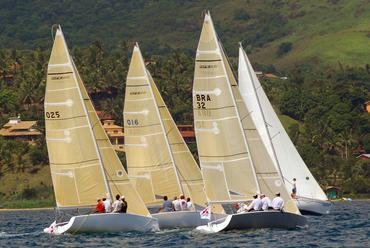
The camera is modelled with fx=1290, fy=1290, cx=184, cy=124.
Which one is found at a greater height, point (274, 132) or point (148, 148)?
point (274, 132)

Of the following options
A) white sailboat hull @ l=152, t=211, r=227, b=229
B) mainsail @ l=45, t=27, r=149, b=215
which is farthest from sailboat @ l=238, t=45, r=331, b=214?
mainsail @ l=45, t=27, r=149, b=215

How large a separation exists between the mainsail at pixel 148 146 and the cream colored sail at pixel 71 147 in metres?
8.51

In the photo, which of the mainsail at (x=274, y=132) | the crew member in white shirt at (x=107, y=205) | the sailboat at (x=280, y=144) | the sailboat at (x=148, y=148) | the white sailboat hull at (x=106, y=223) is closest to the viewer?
the white sailboat hull at (x=106, y=223)

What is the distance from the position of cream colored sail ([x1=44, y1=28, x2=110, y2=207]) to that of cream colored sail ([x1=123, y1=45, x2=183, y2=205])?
8603mm

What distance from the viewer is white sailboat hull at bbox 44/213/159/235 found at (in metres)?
→ 56.0

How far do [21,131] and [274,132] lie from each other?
371 ft

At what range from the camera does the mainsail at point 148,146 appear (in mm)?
65938

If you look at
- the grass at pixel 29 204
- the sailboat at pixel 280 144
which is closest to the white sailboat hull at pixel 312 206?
the sailboat at pixel 280 144

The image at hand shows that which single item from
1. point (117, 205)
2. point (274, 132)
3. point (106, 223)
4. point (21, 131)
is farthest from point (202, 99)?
point (21, 131)

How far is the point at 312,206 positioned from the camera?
74.8 meters

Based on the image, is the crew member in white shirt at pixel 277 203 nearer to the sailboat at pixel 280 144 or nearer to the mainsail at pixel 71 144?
the mainsail at pixel 71 144

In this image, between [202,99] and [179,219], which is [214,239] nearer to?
[202,99]

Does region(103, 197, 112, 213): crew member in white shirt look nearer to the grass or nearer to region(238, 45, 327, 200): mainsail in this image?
region(238, 45, 327, 200): mainsail

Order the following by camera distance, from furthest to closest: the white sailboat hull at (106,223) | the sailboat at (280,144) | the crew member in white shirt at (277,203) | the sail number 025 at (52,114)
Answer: the sailboat at (280,144), the sail number 025 at (52,114), the white sailboat hull at (106,223), the crew member in white shirt at (277,203)
